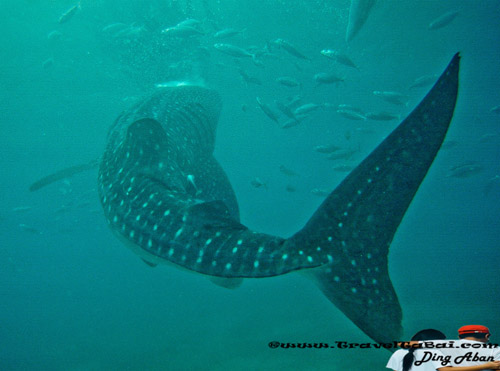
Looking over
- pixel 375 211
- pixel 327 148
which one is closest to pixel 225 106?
pixel 327 148

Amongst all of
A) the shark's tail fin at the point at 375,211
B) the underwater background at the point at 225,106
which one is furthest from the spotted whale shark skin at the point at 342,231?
the underwater background at the point at 225,106

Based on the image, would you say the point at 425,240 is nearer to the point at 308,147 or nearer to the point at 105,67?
the point at 308,147

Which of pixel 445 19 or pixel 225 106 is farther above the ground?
pixel 225 106

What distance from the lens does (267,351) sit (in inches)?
372

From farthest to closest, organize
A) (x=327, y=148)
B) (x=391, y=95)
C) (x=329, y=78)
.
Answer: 1. (x=327, y=148)
2. (x=391, y=95)
3. (x=329, y=78)

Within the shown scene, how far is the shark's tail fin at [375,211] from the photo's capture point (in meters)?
2.03

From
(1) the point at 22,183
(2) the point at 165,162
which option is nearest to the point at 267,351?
(2) the point at 165,162

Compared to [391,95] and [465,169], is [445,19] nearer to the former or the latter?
[391,95]

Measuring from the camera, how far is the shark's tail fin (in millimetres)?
2033

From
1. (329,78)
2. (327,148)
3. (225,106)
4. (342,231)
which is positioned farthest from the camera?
(225,106)

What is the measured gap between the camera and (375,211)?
216cm

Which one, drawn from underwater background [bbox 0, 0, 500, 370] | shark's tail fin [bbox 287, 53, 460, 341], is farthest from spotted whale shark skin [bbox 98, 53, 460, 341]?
underwater background [bbox 0, 0, 500, 370]

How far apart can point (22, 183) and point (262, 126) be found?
32.9 m

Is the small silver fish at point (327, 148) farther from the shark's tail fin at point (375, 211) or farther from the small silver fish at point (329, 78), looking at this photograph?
the shark's tail fin at point (375, 211)
